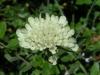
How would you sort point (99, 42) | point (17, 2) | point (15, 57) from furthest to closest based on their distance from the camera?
1. point (17, 2)
2. point (99, 42)
3. point (15, 57)

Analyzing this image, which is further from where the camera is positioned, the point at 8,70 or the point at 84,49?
the point at 8,70

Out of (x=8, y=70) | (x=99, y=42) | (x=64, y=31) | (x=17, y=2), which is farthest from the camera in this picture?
(x=17, y=2)

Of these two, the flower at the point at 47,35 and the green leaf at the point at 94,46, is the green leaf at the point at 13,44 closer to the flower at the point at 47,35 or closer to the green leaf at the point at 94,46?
the flower at the point at 47,35

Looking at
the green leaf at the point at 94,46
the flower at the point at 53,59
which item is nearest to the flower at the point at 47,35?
the flower at the point at 53,59

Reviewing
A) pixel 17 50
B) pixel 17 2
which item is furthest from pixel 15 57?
pixel 17 2

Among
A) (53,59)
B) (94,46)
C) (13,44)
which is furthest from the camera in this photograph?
(94,46)

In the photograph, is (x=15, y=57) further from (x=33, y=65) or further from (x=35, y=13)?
(x=35, y=13)

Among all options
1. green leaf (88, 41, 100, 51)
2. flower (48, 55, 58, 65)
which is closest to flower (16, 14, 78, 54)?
flower (48, 55, 58, 65)

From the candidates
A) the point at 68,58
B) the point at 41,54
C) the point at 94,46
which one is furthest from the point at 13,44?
the point at 94,46

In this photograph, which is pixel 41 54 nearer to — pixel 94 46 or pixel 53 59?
pixel 53 59
